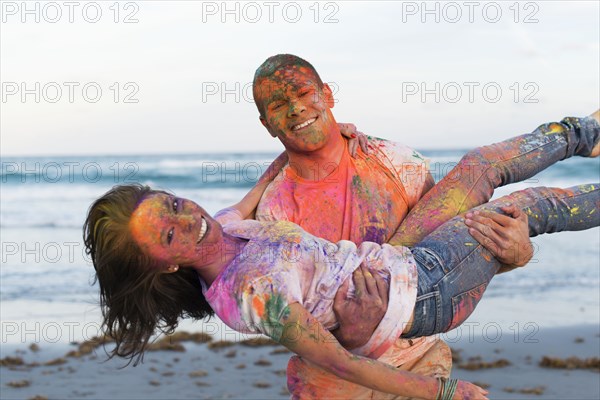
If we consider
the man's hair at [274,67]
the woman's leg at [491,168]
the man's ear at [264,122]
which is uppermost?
the man's hair at [274,67]

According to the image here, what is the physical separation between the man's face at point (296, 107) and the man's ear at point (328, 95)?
0.23 feet

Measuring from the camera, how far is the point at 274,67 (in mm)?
4227

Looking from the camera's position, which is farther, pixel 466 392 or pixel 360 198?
pixel 360 198

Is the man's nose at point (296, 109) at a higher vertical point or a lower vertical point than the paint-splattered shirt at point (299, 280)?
higher

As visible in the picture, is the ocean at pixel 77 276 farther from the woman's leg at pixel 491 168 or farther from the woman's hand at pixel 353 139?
the woman's leg at pixel 491 168

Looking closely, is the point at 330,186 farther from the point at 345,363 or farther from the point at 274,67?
the point at 345,363

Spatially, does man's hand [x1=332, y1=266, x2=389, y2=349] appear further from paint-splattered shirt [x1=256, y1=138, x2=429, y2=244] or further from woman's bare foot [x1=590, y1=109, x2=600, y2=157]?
woman's bare foot [x1=590, y1=109, x2=600, y2=157]

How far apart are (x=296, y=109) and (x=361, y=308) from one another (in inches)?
39.7

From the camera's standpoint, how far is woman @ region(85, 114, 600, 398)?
11.7ft

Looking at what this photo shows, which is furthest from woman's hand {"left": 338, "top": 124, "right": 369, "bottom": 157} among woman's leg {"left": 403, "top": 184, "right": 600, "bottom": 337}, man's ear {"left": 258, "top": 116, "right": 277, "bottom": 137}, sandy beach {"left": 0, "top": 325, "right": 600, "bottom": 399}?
sandy beach {"left": 0, "top": 325, "right": 600, "bottom": 399}

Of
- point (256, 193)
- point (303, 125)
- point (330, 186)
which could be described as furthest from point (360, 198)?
point (256, 193)

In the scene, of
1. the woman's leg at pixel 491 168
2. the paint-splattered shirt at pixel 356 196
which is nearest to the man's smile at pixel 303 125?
the paint-splattered shirt at pixel 356 196

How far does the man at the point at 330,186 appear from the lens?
4.20m

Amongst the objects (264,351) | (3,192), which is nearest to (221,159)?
(3,192)
